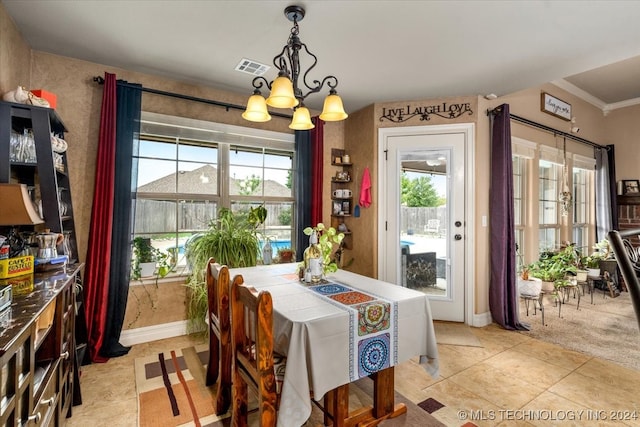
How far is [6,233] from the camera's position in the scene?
6.29 feet

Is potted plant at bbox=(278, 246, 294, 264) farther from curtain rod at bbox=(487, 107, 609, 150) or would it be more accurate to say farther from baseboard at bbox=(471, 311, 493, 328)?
curtain rod at bbox=(487, 107, 609, 150)

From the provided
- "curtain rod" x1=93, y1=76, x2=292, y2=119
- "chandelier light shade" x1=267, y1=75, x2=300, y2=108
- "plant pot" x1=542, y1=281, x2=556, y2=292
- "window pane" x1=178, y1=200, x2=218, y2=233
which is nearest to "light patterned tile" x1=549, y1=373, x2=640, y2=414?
"plant pot" x1=542, y1=281, x2=556, y2=292

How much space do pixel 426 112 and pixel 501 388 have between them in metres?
2.68

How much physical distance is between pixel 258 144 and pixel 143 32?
148 cm

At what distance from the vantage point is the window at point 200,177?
9.87 feet

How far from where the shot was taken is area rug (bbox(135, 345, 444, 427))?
5.91 feet

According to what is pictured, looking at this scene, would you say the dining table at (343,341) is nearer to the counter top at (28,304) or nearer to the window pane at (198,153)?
the counter top at (28,304)

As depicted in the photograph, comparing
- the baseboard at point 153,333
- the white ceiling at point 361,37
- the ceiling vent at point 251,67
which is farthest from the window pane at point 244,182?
the baseboard at point 153,333

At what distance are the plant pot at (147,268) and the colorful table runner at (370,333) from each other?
2.04 metres

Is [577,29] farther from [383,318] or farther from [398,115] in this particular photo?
[383,318]

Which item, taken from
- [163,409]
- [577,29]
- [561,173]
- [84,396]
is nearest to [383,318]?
[163,409]

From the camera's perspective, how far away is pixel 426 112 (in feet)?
11.5

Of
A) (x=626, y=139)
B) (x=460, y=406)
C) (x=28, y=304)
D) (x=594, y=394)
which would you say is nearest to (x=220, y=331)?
(x=28, y=304)

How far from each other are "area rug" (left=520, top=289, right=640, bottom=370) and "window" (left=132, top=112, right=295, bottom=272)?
2865mm
